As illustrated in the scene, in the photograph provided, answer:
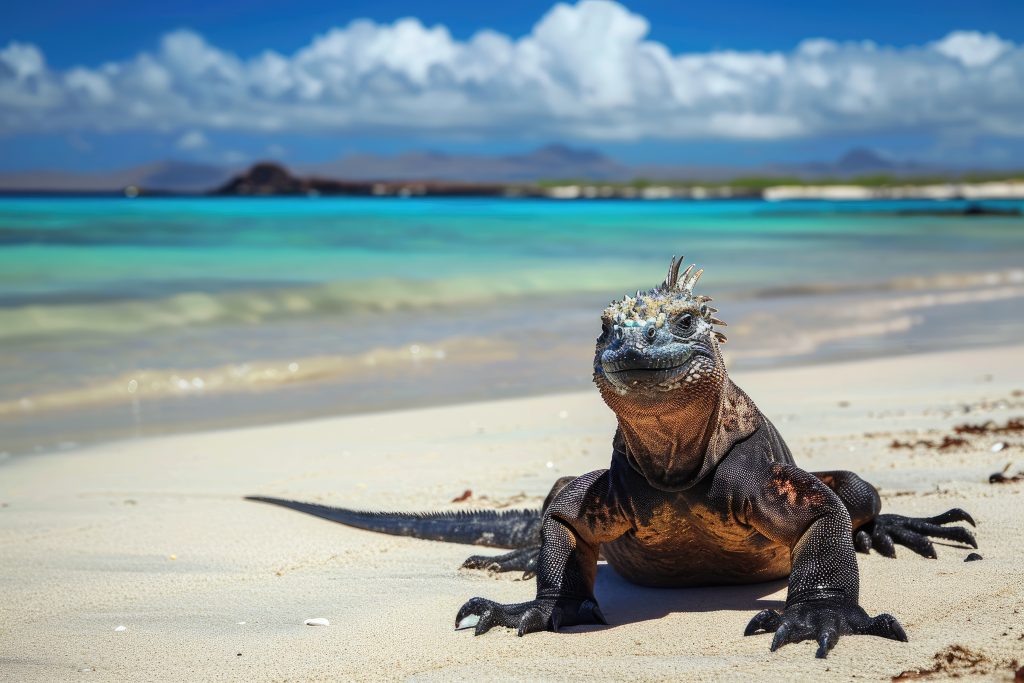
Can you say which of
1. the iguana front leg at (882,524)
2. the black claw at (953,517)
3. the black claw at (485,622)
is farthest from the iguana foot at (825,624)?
the black claw at (953,517)

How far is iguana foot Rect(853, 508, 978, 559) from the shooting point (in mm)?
5008

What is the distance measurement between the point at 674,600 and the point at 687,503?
0.67 metres

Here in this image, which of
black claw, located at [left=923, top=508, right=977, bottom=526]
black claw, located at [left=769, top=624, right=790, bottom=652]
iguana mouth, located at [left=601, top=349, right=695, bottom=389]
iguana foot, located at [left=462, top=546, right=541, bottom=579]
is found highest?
iguana mouth, located at [left=601, top=349, right=695, bottom=389]

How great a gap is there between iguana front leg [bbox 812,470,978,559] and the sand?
2.9 inches

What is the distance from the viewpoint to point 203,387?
1193 centimetres

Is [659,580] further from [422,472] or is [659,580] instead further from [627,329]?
[422,472]

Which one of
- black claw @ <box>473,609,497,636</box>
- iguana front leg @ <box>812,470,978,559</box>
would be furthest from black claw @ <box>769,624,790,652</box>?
iguana front leg @ <box>812,470,978,559</box>

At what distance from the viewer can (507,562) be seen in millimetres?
5289

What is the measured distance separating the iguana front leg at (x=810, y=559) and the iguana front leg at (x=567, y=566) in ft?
1.78

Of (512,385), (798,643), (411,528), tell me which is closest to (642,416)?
(798,643)

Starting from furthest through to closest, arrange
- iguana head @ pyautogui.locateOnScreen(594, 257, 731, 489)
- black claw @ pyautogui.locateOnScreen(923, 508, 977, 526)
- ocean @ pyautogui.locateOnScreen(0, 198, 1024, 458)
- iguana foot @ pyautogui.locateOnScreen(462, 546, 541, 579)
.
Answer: ocean @ pyautogui.locateOnScreen(0, 198, 1024, 458), iguana foot @ pyautogui.locateOnScreen(462, 546, 541, 579), black claw @ pyautogui.locateOnScreen(923, 508, 977, 526), iguana head @ pyautogui.locateOnScreen(594, 257, 731, 489)

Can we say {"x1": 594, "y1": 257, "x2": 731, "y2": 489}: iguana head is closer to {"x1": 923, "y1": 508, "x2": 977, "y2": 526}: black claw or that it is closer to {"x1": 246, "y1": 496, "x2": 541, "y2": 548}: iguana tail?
{"x1": 246, "y1": 496, "x2": 541, "y2": 548}: iguana tail

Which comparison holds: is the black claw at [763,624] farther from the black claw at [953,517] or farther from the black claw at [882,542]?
the black claw at [953,517]

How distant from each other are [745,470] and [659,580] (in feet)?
2.84
